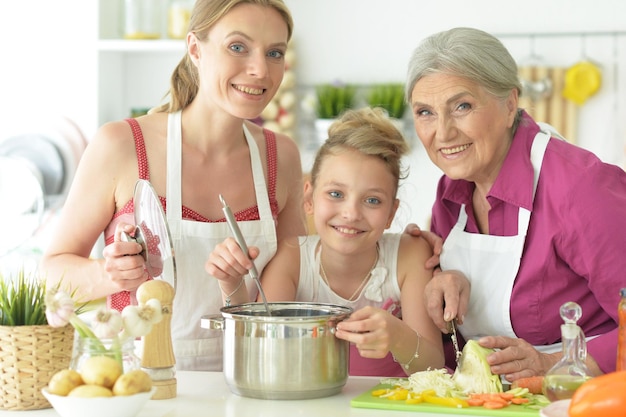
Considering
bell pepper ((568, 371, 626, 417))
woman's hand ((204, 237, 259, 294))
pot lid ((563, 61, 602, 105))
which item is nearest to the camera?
bell pepper ((568, 371, 626, 417))

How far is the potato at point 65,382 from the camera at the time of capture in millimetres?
1245

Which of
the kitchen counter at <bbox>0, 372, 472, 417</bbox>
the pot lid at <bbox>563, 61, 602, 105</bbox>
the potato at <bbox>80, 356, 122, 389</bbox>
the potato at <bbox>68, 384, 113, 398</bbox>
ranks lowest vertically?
the kitchen counter at <bbox>0, 372, 472, 417</bbox>

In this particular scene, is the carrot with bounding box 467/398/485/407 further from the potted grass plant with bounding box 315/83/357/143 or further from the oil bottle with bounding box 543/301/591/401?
the potted grass plant with bounding box 315/83/357/143

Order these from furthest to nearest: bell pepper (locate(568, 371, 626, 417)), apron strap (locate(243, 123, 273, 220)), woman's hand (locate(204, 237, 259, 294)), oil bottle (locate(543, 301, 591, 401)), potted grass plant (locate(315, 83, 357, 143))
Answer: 1. potted grass plant (locate(315, 83, 357, 143))
2. apron strap (locate(243, 123, 273, 220))
3. woman's hand (locate(204, 237, 259, 294))
4. oil bottle (locate(543, 301, 591, 401))
5. bell pepper (locate(568, 371, 626, 417))

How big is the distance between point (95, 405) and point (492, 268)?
901mm

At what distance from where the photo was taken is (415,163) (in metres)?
3.67

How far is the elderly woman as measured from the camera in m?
1.70

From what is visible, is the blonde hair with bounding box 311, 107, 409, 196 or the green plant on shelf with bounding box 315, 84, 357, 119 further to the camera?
the green plant on shelf with bounding box 315, 84, 357, 119

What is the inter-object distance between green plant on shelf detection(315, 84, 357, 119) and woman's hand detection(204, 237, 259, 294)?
1.97 m

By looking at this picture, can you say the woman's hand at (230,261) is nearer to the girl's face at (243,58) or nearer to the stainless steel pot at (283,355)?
the stainless steel pot at (283,355)

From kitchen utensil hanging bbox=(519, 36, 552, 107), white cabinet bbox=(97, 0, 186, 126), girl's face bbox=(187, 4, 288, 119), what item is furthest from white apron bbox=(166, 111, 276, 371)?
kitchen utensil hanging bbox=(519, 36, 552, 107)

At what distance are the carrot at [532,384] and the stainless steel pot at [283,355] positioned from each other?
0.96 ft

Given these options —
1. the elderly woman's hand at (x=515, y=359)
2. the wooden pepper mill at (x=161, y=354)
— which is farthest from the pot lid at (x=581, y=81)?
the wooden pepper mill at (x=161, y=354)

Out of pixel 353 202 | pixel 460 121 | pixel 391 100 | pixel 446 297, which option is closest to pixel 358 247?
pixel 353 202
